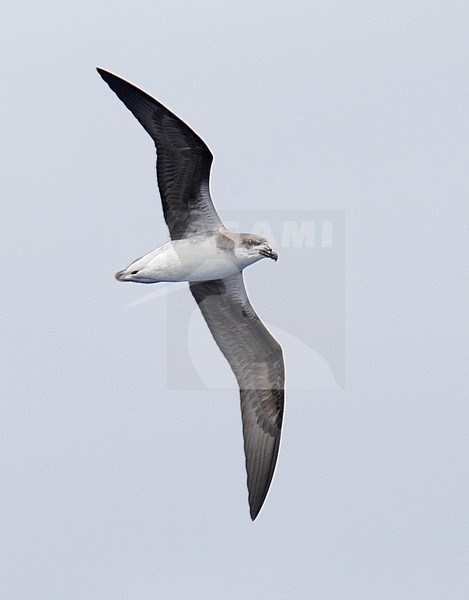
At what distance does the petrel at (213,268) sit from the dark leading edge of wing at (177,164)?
16 mm

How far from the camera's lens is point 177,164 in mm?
19625

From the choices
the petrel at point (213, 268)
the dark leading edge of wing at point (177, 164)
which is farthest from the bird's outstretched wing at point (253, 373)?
the dark leading edge of wing at point (177, 164)

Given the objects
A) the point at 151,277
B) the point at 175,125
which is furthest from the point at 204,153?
the point at 151,277

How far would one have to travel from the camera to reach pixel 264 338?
72.6ft

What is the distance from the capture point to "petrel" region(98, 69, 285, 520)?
63.1ft

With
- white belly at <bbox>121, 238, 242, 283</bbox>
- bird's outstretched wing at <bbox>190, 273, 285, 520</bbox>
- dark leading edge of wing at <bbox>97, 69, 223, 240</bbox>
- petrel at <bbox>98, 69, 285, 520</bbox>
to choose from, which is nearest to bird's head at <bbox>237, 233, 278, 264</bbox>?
petrel at <bbox>98, 69, 285, 520</bbox>

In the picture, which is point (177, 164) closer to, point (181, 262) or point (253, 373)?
point (181, 262)

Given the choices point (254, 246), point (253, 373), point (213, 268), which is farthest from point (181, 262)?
point (253, 373)

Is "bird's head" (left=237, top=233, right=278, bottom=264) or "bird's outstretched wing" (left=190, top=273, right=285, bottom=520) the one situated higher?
"bird's head" (left=237, top=233, right=278, bottom=264)

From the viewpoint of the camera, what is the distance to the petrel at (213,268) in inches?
757

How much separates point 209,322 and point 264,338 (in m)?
1.08

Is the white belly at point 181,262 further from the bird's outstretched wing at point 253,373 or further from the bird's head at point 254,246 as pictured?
the bird's outstretched wing at point 253,373

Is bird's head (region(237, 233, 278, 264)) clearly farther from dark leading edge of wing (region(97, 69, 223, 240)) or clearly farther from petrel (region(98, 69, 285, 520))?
dark leading edge of wing (region(97, 69, 223, 240))

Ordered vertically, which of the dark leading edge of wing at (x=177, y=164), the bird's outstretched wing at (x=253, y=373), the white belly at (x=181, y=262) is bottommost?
the bird's outstretched wing at (x=253, y=373)
